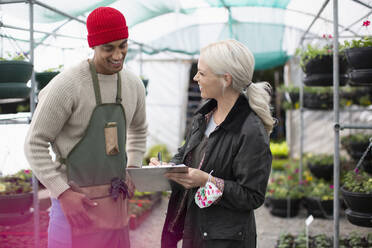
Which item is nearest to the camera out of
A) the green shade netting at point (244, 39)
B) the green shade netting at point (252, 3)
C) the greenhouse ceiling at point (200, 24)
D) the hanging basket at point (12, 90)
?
the hanging basket at point (12, 90)

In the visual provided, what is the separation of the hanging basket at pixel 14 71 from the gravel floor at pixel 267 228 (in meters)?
2.32

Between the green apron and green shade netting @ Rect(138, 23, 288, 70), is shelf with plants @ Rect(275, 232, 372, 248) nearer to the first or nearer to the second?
the green apron

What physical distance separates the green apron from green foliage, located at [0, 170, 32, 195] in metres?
2.06

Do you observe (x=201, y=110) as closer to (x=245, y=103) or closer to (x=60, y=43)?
(x=245, y=103)

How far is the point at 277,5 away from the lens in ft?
20.5

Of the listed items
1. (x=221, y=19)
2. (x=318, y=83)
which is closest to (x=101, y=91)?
(x=318, y=83)

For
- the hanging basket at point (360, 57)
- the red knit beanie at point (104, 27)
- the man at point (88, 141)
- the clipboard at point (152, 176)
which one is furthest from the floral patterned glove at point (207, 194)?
the hanging basket at point (360, 57)

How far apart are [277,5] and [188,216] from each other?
517 centimetres

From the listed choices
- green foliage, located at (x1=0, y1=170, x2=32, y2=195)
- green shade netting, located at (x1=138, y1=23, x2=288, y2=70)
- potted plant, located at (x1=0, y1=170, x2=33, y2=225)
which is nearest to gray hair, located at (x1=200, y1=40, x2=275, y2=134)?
potted plant, located at (x1=0, y1=170, x2=33, y2=225)

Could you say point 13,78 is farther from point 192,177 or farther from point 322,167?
point 322,167

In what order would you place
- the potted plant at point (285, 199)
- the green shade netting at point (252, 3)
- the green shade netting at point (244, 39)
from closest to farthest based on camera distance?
the potted plant at point (285, 199)
the green shade netting at point (252, 3)
the green shade netting at point (244, 39)

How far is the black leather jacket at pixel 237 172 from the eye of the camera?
1694 mm

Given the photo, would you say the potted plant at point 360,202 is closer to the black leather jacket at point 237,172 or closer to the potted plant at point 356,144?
the black leather jacket at point 237,172

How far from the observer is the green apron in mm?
1702
